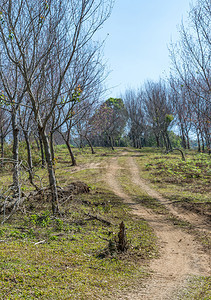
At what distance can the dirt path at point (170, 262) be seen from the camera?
424 cm

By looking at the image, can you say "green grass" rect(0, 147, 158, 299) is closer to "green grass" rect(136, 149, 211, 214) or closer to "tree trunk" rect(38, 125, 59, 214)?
"tree trunk" rect(38, 125, 59, 214)

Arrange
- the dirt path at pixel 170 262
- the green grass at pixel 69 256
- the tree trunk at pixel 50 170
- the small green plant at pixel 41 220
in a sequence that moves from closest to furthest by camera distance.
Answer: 1. the green grass at pixel 69 256
2. the dirt path at pixel 170 262
3. the small green plant at pixel 41 220
4. the tree trunk at pixel 50 170

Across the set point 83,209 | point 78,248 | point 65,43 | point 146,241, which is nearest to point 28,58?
point 65,43

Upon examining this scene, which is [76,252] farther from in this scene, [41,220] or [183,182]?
[183,182]

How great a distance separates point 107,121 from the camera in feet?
126

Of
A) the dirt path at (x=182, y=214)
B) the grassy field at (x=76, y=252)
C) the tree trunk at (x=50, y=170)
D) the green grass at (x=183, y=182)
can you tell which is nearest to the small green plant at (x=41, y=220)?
the grassy field at (x=76, y=252)

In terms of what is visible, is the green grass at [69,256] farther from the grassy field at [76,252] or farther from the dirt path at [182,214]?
the dirt path at [182,214]

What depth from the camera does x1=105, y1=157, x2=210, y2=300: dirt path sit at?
4.24 meters

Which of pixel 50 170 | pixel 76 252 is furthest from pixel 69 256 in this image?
pixel 50 170

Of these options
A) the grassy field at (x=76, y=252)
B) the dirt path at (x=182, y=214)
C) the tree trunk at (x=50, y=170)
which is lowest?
the dirt path at (x=182, y=214)

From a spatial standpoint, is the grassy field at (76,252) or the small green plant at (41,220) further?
the small green plant at (41,220)

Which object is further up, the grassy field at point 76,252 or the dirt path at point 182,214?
the grassy field at point 76,252

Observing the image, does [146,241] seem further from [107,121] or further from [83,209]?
[107,121]

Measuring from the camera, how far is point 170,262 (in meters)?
5.62
